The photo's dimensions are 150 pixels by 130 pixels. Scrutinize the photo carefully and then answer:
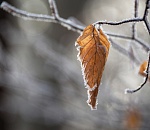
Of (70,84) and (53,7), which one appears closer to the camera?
(53,7)

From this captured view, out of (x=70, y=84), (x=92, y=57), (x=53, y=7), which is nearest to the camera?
(x=92, y=57)

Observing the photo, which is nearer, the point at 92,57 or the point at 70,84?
the point at 92,57

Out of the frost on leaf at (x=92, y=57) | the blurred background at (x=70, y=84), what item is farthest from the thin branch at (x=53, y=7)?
the frost on leaf at (x=92, y=57)

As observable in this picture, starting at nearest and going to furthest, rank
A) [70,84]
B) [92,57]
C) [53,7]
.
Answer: [92,57] → [53,7] → [70,84]

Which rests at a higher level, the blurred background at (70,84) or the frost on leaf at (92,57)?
the blurred background at (70,84)

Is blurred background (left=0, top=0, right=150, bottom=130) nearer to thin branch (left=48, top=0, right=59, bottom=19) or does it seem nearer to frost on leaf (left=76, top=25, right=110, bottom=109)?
thin branch (left=48, top=0, right=59, bottom=19)

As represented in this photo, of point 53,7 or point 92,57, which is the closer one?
point 92,57

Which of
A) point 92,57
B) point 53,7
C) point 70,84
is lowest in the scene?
point 92,57

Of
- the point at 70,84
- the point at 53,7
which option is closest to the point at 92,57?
the point at 53,7

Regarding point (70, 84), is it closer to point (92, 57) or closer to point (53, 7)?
point (53, 7)

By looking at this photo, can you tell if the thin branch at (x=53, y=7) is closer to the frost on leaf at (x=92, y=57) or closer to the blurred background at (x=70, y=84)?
the blurred background at (x=70, y=84)

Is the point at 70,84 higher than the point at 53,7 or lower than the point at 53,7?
higher
